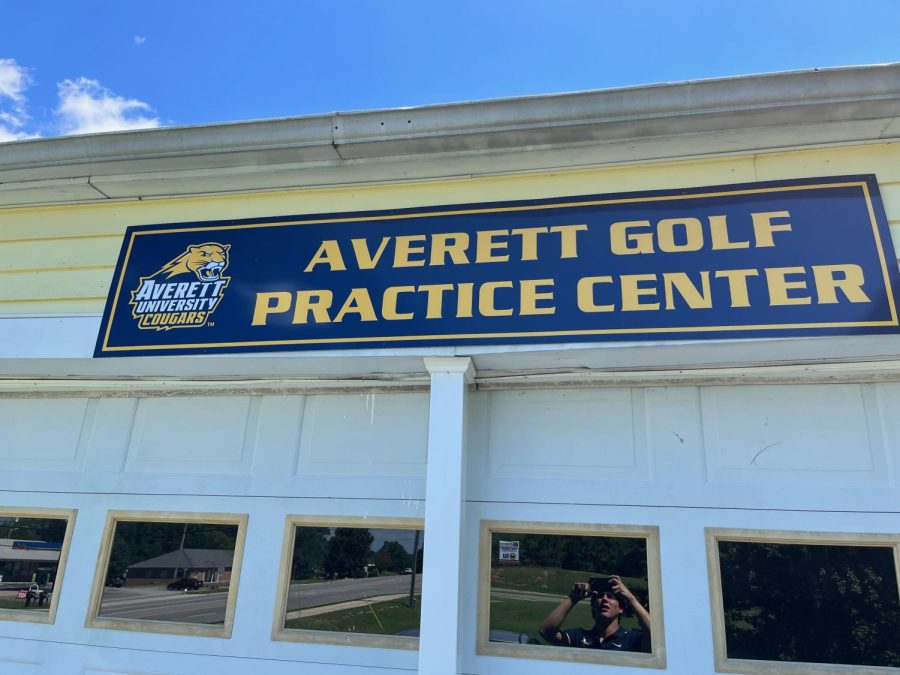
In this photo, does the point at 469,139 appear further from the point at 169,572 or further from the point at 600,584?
the point at 169,572

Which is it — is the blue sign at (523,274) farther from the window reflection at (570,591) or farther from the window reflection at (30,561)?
the window reflection at (30,561)

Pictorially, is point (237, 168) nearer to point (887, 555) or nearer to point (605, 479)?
point (605, 479)

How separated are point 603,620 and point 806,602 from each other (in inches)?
36.4

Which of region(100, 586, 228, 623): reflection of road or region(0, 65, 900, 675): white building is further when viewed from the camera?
region(100, 586, 228, 623): reflection of road

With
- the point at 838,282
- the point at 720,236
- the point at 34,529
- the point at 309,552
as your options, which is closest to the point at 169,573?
the point at 309,552

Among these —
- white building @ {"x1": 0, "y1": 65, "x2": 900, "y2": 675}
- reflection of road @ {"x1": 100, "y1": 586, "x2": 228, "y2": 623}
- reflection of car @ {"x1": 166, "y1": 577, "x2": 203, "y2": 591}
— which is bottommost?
reflection of road @ {"x1": 100, "y1": 586, "x2": 228, "y2": 623}

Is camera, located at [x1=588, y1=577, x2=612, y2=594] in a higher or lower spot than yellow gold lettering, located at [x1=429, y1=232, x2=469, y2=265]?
lower

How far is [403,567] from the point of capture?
3.30m

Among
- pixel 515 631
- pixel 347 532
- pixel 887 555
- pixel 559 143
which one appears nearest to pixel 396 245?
pixel 559 143

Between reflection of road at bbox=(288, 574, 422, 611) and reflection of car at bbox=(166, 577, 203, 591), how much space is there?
1.91ft

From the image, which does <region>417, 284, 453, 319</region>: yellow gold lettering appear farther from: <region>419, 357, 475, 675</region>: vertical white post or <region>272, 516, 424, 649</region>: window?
<region>272, 516, 424, 649</region>: window

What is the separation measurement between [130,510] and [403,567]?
1.73m

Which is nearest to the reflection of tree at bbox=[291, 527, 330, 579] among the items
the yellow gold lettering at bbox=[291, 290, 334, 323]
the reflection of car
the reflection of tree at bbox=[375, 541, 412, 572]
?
the reflection of tree at bbox=[375, 541, 412, 572]

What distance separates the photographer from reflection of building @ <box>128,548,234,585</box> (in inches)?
138
